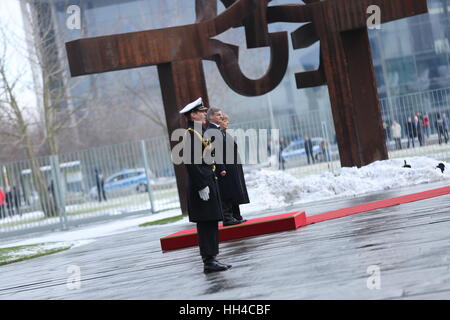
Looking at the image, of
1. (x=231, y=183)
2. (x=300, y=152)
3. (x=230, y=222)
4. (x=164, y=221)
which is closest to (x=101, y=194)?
(x=300, y=152)

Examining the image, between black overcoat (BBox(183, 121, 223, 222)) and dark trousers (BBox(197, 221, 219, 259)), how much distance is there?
15 centimetres

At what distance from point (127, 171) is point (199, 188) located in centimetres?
1844

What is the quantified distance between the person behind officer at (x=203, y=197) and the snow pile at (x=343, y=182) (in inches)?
376

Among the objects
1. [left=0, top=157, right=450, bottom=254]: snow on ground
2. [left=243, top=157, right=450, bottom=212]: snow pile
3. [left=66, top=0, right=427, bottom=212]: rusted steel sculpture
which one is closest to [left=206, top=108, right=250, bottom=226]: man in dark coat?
[left=0, top=157, right=450, bottom=254]: snow on ground

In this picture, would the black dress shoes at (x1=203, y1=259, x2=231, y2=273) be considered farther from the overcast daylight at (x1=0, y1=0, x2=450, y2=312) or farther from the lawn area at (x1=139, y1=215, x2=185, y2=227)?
the lawn area at (x1=139, y1=215, x2=185, y2=227)

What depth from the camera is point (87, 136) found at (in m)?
57.7

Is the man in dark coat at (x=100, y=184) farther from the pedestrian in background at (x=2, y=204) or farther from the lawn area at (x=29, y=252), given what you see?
the lawn area at (x=29, y=252)

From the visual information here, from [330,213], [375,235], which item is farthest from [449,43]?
[375,235]

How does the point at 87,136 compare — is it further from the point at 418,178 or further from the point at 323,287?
the point at 323,287

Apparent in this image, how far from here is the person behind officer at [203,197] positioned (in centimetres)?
953

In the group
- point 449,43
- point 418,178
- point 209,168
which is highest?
point 449,43

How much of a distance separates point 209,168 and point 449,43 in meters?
53.2
